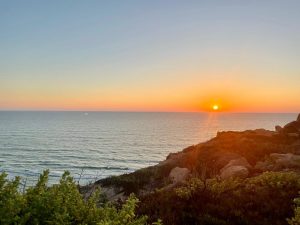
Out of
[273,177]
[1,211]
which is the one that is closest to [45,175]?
[1,211]

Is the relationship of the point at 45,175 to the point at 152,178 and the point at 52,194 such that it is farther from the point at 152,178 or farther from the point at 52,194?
the point at 152,178

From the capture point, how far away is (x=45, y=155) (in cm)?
8731

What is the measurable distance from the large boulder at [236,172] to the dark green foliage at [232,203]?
428 cm

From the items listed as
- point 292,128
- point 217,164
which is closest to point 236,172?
point 217,164

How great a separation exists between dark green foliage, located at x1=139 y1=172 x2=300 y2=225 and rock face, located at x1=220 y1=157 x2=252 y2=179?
440cm

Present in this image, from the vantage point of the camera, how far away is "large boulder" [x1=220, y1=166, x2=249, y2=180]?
20833 millimetres

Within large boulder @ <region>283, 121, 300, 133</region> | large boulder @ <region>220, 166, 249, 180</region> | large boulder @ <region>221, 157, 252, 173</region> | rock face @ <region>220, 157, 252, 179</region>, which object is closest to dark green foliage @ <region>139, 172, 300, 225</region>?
large boulder @ <region>220, 166, 249, 180</region>

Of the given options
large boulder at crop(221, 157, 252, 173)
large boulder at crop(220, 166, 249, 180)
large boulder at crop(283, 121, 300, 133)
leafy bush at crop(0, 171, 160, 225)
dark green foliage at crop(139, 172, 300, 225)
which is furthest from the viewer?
large boulder at crop(283, 121, 300, 133)

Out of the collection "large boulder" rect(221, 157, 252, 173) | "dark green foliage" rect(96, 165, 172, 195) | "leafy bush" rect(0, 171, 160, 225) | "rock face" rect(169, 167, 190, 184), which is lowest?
"dark green foliage" rect(96, 165, 172, 195)

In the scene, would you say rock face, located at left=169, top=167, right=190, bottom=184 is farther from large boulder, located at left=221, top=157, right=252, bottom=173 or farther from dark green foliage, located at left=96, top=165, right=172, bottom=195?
large boulder, located at left=221, top=157, right=252, bottom=173

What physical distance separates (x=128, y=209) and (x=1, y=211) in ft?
5.84

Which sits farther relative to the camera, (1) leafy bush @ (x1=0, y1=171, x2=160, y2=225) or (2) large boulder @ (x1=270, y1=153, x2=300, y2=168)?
(2) large boulder @ (x1=270, y1=153, x2=300, y2=168)

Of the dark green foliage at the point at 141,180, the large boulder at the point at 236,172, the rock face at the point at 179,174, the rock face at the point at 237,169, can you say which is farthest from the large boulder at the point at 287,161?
the dark green foliage at the point at 141,180

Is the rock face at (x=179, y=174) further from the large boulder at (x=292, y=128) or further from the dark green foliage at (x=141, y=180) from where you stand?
the large boulder at (x=292, y=128)
